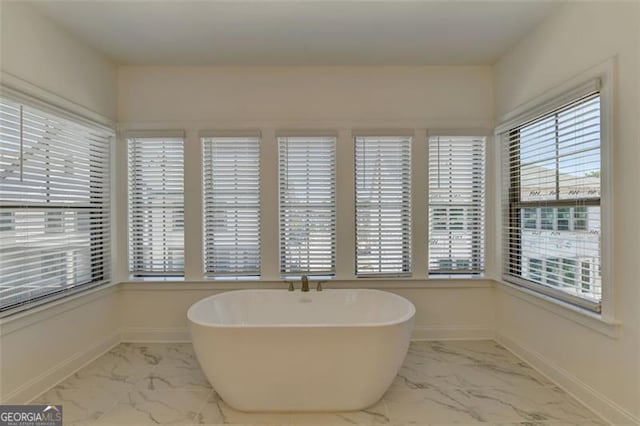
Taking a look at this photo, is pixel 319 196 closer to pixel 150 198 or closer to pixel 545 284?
pixel 150 198

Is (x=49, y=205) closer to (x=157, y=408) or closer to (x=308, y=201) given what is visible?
(x=157, y=408)

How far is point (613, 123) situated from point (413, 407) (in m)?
1.97

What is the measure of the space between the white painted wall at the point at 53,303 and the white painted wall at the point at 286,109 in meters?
0.29

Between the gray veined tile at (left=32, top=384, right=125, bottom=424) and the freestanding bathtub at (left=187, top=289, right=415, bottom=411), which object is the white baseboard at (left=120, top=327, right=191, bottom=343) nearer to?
the gray veined tile at (left=32, top=384, right=125, bottom=424)

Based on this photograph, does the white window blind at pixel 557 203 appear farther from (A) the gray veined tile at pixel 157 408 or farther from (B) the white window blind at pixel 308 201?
(A) the gray veined tile at pixel 157 408

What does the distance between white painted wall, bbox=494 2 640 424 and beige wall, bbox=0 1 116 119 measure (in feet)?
11.3

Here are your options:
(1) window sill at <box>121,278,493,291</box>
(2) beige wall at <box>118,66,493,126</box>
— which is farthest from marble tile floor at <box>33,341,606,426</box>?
(2) beige wall at <box>118,66,493,126</box>

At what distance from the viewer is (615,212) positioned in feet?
5.56

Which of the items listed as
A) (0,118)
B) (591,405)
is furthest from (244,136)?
(591,405)

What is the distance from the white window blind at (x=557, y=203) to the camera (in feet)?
6.14

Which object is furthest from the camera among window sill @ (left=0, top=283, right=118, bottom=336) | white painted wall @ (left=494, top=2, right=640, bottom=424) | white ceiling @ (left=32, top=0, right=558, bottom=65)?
white ceiling @ (left=32, top=0, right=558, bottom=65)

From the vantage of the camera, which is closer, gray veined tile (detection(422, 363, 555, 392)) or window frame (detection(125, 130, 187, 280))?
gray veined tile (detection(422, 363, 555, 392))

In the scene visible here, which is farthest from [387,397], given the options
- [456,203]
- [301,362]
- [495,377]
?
[456,203]

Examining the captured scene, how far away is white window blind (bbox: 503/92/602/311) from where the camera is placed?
1.87m
